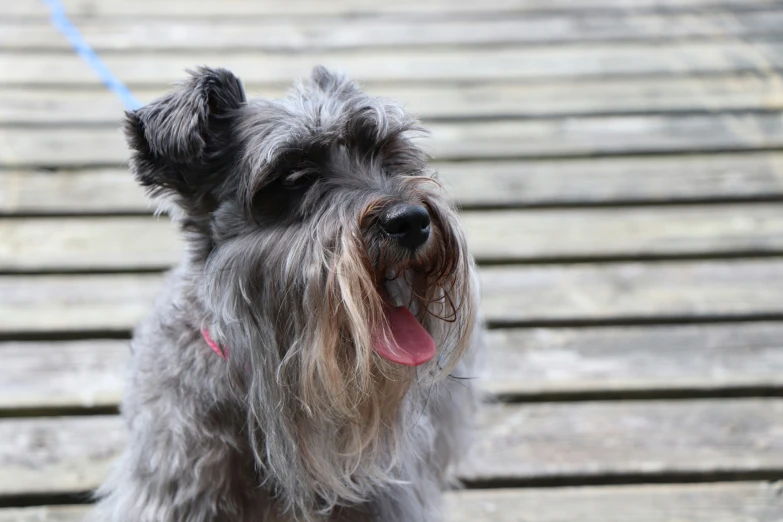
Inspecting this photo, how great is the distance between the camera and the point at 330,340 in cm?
165

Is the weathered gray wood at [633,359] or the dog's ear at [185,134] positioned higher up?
the dog's ear at [185,134]

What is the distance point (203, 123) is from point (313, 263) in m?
0.40

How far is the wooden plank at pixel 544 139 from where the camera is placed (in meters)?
3.48

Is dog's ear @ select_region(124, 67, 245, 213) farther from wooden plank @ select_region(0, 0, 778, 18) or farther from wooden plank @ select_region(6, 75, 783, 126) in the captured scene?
wooden plank @ select_region(0, 0, 778, 18)

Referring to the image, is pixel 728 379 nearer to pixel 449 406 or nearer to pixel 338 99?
pixel 449 406

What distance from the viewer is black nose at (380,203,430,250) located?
155 cm

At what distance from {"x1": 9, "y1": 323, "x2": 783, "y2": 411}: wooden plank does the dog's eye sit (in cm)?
113

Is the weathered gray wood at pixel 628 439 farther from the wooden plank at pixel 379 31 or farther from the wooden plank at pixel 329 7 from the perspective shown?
the wooden plank at pixel 329 7

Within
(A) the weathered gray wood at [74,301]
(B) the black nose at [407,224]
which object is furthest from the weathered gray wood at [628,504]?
(A) the weathered gray wood at [74,301]

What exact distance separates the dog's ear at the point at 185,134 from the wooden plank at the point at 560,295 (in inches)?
45.5

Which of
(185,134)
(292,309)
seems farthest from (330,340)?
(185,134)

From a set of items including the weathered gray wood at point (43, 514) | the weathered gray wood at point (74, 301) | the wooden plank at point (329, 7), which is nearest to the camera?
the weathered gray wood at point (43, 514)

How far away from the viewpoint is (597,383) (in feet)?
8.43

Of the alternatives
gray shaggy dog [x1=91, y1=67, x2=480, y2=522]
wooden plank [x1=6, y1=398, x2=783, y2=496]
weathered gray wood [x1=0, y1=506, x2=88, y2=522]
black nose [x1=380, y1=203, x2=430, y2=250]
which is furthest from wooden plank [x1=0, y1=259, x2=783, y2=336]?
black nose [x1=380, y1=203, x2=430, y2=250]
